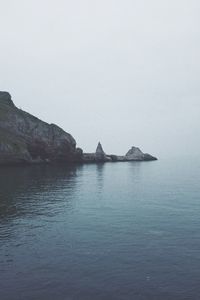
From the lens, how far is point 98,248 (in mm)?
40500

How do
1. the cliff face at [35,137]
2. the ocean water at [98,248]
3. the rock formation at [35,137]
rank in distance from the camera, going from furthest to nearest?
the cliff face at [35,137]
the rock formation at [35,137]
the ocean water at [98,248]

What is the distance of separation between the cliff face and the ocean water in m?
96.8

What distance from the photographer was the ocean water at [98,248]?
96.2 feet

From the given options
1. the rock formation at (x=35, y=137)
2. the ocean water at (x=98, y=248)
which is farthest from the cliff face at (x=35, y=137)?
the ocean water at (x=98, y=248)

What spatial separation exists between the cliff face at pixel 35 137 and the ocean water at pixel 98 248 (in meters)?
96.8

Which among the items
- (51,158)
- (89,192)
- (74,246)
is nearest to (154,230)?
(74,246)

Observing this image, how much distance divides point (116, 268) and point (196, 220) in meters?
25.5

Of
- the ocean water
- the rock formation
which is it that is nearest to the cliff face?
the rock formation

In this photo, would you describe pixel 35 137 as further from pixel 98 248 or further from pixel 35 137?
pixel 98 248

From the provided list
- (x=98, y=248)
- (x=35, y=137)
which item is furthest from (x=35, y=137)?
(x=98, y=248)

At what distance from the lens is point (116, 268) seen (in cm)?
3394

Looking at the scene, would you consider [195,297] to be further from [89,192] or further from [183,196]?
[89,192]

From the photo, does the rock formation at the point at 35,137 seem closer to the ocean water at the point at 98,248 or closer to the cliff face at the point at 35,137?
the cliff face at the point at 35,137

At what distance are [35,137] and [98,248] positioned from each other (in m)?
145
